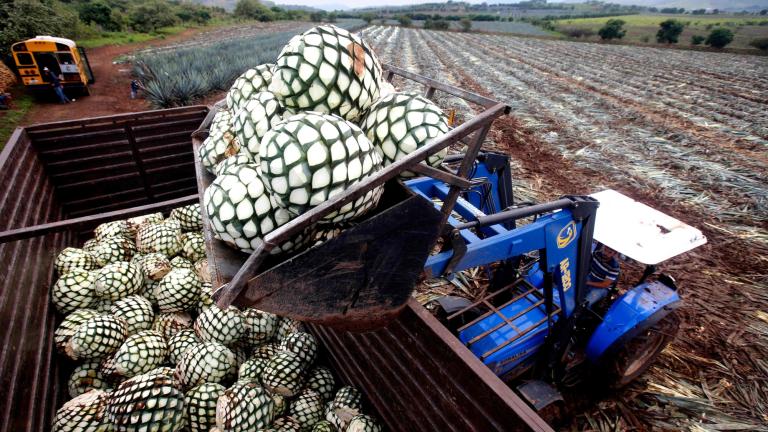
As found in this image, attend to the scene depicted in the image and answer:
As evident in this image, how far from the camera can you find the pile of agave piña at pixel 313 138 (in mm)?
1466

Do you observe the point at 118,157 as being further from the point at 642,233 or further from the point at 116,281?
the point at 642,233

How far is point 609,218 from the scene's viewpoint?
2971 millimetres

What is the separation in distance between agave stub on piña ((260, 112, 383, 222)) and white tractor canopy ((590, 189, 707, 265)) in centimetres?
216

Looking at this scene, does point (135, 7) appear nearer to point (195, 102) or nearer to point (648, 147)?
point (195, 102)

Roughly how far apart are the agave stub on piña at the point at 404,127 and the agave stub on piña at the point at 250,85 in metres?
0.91

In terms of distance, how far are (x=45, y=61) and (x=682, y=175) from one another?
19.8 meters

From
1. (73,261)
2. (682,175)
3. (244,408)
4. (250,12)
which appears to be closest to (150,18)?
(250,12)

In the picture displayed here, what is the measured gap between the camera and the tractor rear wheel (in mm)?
3043

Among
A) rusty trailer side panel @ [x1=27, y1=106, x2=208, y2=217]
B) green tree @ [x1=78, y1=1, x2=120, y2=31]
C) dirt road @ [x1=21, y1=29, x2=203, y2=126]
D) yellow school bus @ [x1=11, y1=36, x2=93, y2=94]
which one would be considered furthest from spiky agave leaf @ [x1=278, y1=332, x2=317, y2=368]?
green tree @ [x1=78, y1=1, x2=120, y2=31]

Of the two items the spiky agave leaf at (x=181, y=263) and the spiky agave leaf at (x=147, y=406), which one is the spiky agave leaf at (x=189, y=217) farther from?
the spiky agave leaf at (x=147, y=406)

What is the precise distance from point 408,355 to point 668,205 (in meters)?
7.20

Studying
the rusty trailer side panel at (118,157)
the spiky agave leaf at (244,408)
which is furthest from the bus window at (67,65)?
the spiky agave leaf at (244,408)

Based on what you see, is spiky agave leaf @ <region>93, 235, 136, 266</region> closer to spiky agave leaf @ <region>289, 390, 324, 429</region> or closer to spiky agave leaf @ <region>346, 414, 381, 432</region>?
spiky agave leaf @ <region>289, 390, 324, 429</region>

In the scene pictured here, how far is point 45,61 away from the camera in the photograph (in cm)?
1303
